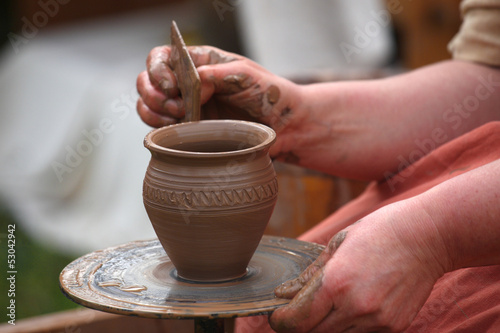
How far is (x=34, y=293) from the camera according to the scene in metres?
2.92

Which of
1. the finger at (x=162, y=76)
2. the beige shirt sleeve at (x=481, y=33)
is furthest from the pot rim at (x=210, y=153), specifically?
the beige shirt sleeve at (x=481, y=33)

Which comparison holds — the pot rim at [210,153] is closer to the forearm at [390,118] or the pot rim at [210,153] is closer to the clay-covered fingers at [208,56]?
the clay-covered fingers at [208,56]

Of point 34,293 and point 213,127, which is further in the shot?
point 34,293

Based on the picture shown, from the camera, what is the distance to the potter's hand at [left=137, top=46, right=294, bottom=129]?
1455 millimetres

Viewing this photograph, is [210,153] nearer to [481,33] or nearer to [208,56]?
[208,56]

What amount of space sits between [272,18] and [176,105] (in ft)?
7.57

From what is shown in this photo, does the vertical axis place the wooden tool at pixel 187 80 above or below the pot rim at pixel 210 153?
above

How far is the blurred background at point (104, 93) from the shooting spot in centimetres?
345

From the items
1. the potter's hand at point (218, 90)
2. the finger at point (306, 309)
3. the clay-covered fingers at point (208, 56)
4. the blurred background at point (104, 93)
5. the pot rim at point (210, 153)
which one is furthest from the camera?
the blurred background at point (104, 93)

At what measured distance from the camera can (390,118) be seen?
170 centimetres

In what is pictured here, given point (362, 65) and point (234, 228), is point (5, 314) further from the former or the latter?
point (362, 65)

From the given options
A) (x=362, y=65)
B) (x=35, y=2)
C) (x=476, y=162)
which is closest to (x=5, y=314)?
(x=476, y=162)

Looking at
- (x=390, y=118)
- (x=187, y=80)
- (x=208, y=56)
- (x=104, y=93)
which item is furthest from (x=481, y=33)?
(x=104, y=93)

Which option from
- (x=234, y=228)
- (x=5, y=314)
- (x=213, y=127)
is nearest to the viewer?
(x=234, y=228)
